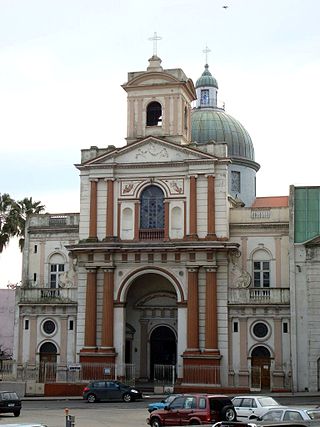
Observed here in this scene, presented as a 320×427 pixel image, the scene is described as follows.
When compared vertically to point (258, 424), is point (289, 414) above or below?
below

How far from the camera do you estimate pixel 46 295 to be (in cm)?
5378

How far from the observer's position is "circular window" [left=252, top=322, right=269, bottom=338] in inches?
1953

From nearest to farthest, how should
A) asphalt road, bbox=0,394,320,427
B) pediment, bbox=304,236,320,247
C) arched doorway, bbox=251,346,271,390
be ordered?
asphalt road, bbox=0,394,320,427, pediment, bbox=304,236,320,247, arched doorway, bbox=251,346,271,390

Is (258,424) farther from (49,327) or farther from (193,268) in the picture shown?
(49,327)

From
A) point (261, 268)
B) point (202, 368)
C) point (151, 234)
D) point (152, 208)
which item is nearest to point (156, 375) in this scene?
point (202, 368)

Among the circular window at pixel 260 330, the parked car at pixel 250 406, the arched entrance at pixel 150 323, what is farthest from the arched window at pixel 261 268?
the parked car at pixel 250 406

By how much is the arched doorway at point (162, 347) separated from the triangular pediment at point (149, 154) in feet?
37.0

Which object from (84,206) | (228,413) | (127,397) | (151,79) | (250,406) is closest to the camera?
(228,413)

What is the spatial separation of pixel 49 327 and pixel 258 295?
1408 centimetres

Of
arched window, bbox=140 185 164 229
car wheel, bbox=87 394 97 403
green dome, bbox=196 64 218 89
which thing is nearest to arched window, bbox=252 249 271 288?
arched window, bbox=140 185 164 229

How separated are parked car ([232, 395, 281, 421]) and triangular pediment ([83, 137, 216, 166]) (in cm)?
2371

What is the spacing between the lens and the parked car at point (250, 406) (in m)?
28.5

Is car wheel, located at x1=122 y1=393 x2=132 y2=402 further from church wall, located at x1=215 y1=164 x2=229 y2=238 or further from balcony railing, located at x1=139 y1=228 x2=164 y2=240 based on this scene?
church wall, located at x1=215 y1=164 x2=229 y2=238

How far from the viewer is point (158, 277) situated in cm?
5338
